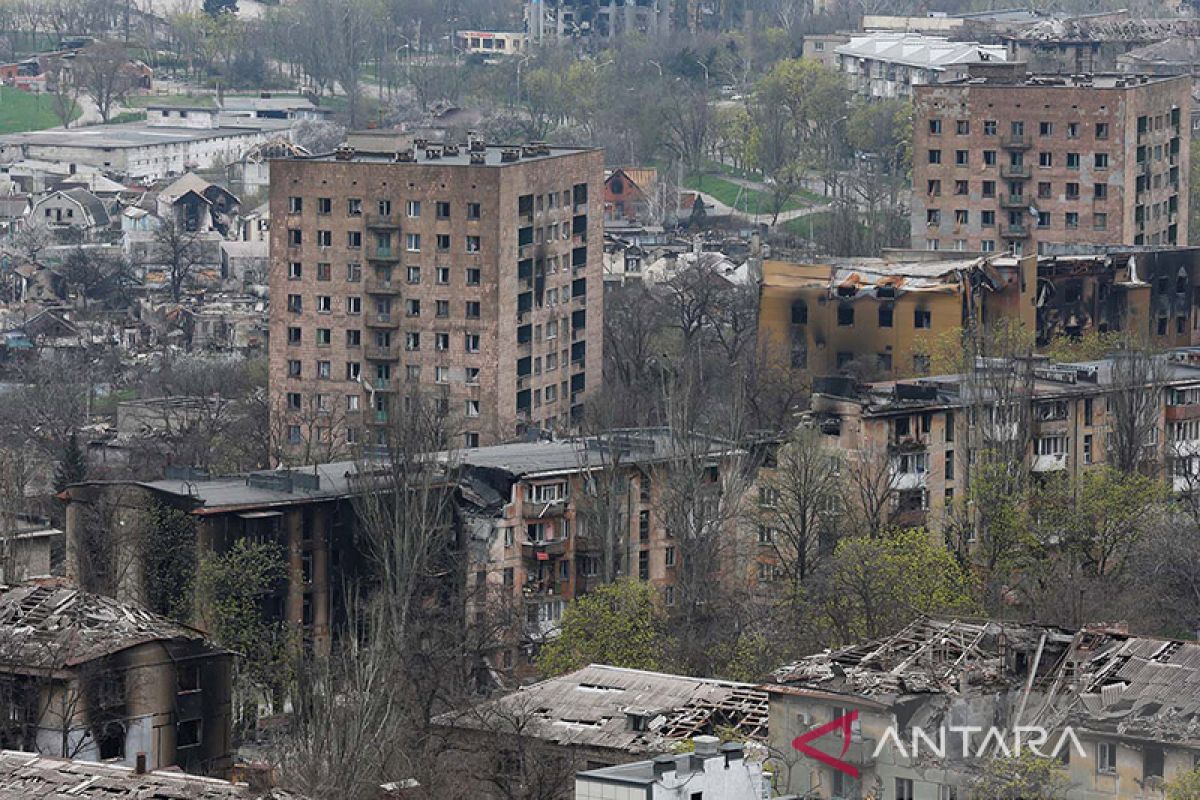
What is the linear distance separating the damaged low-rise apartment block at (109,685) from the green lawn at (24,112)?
360 feet

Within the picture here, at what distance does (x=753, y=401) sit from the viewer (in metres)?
77.5

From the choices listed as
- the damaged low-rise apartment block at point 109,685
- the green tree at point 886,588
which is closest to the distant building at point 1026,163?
the green tree at point 886,588

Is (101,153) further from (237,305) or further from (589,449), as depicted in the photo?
(589,449)

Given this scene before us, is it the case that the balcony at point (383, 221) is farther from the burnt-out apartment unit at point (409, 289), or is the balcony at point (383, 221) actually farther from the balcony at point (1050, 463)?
the balcony at point (1050, 463)

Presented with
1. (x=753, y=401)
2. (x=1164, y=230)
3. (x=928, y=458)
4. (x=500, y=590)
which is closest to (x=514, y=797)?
(x=500, y=590)

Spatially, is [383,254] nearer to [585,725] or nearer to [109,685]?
[109,685]

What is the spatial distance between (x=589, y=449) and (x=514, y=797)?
2040 cm

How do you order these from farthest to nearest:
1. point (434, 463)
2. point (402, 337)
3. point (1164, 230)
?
point (1164, 230) < point (402, 337) < point (434, 463)

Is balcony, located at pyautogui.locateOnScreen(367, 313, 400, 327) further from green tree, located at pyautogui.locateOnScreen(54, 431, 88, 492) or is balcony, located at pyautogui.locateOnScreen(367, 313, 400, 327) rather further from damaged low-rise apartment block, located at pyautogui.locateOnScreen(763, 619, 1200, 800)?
damaged low-rise apartment block, located at pyautogui.locateOnScreen(763, 619, 1200, 800)

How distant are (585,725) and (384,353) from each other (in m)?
37.8

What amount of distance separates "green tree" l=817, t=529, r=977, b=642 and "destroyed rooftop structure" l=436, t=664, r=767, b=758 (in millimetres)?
4832

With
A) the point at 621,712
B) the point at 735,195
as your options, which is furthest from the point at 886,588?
the point at 735,195

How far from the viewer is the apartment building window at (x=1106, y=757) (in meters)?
42.7

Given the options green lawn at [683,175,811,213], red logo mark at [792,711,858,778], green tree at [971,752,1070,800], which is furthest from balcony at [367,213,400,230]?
green lawn at [683,175,811,213]
